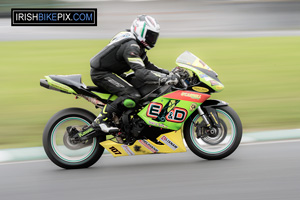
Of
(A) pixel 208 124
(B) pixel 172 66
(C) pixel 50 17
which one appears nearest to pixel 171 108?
(A) pixel 208 124

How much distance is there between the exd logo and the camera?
18.5 meters

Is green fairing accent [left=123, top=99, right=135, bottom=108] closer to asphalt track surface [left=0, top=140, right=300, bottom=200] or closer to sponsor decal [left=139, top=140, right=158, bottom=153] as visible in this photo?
sponsor decal [left=139, top=140, right=158, bottom=153]

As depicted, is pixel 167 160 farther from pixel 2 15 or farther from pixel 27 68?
pixel 2 15

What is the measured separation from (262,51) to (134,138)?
9201 millimetres

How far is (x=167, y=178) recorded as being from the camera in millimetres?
5840

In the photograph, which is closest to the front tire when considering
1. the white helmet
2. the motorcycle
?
the motorcycle

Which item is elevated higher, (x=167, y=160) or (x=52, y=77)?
(x=52, y=77)

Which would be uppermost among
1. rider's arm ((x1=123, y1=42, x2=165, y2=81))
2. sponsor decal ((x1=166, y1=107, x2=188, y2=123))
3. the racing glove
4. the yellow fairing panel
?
rider's arm ((x1=123, y1=42, x2=165, y2=81))

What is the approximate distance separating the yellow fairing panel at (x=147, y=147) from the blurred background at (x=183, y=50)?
1629 mm

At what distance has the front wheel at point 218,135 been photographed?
6.42 m

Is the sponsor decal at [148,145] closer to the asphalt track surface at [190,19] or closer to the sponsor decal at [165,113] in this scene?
the sponsor decal at [165,113]

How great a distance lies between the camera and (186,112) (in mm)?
6309

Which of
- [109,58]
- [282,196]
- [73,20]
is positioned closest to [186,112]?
[109,58]

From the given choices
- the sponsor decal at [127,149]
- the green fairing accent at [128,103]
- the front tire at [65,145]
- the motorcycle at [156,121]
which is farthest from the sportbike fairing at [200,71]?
the front tire at [65,145]
